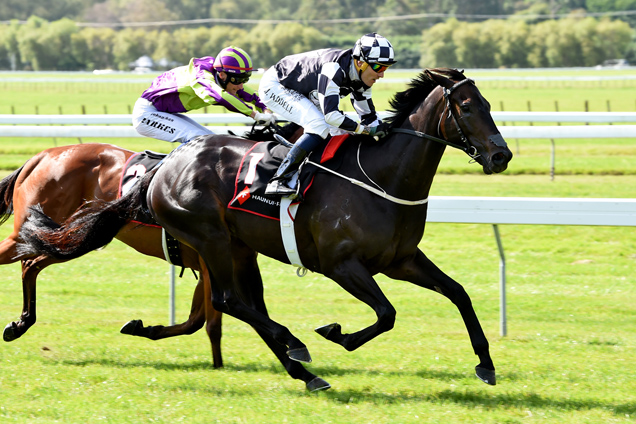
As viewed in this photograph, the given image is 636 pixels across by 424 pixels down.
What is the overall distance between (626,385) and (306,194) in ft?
6.54

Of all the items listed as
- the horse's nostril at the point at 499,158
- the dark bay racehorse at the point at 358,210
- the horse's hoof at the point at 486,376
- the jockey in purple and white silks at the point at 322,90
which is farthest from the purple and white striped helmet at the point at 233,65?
the horse's hoof at the point at 486,376

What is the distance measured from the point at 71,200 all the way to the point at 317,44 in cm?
7830

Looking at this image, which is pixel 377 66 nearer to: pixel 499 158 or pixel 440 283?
pixel 499 158

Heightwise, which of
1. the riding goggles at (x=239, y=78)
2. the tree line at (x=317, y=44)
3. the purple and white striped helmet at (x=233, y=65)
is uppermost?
the purple and white striped helmet at (x=233, y=65)

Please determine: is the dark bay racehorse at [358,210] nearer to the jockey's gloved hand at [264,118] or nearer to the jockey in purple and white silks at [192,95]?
the jockey's gloved hand at [264,118]

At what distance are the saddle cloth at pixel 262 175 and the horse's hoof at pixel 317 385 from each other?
2.99 feet

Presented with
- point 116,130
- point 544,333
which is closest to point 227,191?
point 544,333

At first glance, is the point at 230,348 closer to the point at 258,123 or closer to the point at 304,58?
the point at 258,123

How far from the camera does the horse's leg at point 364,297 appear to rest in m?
4.41

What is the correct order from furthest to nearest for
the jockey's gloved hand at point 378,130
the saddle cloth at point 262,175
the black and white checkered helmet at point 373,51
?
the saddle cloth at point 262,175, the jockey's gloved hand at point 378,130, the black and white checkered helmet at point 373,51

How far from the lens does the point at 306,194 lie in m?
4.70

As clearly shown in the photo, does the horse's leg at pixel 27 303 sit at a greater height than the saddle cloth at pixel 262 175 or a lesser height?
lesser

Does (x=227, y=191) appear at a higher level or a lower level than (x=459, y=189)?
higher

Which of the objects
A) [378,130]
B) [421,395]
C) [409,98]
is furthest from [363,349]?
[409,98]
